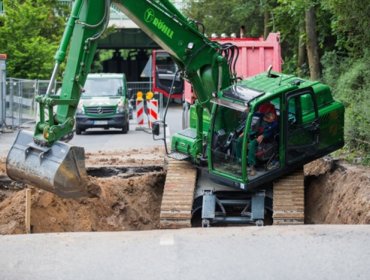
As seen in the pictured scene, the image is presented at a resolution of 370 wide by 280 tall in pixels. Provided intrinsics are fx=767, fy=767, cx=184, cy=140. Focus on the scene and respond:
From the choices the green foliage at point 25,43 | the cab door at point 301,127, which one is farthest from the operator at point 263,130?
the green foliage at point 25,43

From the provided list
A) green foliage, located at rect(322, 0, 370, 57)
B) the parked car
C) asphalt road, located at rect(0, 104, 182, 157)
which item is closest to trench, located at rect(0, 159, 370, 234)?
green foliage, located at rect(322, 0, 370, 57)

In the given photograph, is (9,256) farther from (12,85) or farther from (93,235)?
(12,85)

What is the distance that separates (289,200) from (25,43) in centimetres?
2451

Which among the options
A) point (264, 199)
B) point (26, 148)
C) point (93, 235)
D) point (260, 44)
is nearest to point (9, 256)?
point (93, 235)

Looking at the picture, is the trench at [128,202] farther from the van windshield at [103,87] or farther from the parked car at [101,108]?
the van windshield at [103,87]

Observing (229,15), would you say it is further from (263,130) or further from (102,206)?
(263,130)

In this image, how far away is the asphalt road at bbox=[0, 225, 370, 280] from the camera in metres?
7.68

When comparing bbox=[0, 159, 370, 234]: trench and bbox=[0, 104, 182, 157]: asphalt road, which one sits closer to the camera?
bbox=[0, 159, 370, 234]: trench

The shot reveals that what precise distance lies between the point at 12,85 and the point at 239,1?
12429mm

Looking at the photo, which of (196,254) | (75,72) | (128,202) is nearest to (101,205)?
(128,202)

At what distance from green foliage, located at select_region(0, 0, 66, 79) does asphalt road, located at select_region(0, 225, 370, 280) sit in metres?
26.6

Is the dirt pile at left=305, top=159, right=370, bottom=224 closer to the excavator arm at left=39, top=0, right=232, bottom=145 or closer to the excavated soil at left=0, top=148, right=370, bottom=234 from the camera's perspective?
the excavated soil at left=0, top=148, right=370, bottom=234

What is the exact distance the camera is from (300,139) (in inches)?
503

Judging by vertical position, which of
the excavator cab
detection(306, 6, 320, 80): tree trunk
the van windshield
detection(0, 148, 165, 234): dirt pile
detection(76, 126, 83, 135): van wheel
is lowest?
detection(76, 126, 83, 135): van wheel
